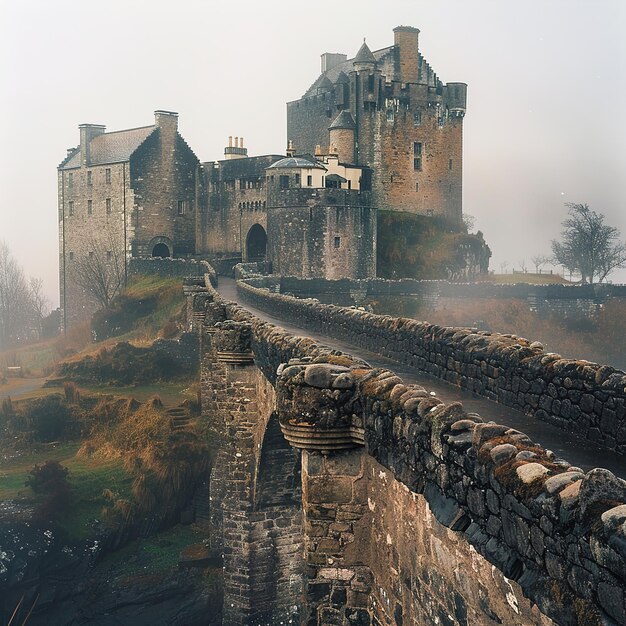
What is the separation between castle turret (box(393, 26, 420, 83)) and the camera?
6694 centimetres

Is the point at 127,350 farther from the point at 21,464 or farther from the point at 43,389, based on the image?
the point at 21,464

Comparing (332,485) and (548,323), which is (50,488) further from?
(548,323)

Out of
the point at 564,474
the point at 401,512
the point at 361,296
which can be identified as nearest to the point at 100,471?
the point at 361,296

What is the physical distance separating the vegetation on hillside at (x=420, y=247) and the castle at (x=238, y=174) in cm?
175

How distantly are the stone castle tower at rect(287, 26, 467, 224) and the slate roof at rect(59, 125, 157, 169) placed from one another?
13.8 meters

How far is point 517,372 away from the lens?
1019cm

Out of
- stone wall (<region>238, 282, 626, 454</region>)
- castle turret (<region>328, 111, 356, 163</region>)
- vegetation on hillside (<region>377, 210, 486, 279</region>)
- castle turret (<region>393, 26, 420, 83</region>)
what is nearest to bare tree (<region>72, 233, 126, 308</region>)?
castle turret (<region>328, 111, 356, 163</region>)

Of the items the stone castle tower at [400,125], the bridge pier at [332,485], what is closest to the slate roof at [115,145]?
the stone castle tower at [400,125]

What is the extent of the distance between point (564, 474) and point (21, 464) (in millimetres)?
31003

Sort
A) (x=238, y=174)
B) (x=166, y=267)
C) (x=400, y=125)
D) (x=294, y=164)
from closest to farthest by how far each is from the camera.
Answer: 1. (x=294, y=164)
2. (x=166, y=267)
3. (x=238, y=174)
4. (x=400, y=125)

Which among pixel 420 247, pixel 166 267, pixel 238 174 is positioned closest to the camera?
pixel 166 267

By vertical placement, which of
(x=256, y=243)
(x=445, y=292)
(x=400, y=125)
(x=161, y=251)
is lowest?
(x=445, y=292)

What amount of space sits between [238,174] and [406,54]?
53.6 feet

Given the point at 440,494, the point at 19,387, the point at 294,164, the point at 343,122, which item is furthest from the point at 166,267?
the point at 440,494
